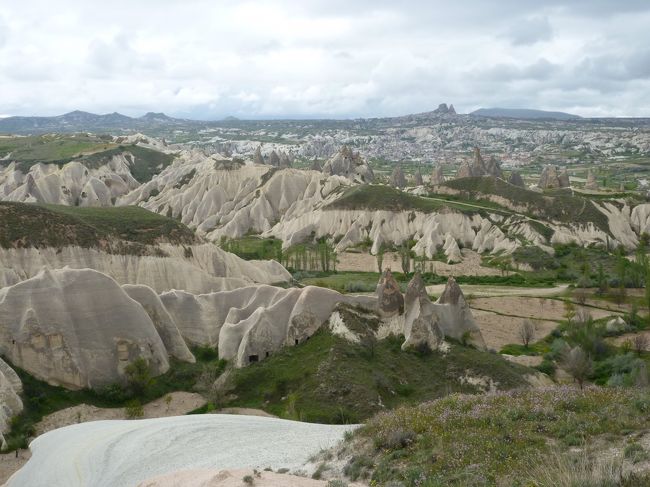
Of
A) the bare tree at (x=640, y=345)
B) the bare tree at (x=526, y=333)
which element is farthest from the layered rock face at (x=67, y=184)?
the bare tree at (x=640, y=345)

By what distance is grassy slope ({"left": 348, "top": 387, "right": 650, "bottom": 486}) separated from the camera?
11.5 m

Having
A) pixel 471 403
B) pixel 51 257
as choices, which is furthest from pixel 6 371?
pixel 471 403

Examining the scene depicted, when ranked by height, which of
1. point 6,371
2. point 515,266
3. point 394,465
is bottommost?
point 515,266

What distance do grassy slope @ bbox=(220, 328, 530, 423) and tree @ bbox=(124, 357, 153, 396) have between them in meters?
4.21

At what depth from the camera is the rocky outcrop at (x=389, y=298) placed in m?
34.4

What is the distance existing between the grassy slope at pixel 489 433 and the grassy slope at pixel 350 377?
1164 cm

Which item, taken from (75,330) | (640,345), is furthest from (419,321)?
(640,345)

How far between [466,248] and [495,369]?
52.2 meters

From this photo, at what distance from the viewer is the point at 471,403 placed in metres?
15.3

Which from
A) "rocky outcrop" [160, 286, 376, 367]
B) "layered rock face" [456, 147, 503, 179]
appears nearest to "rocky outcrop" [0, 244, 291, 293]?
"rocky outcrop" [160, 286, 376, 367]

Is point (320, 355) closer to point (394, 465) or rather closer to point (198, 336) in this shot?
point (198, 336)

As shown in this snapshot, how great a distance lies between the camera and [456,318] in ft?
117

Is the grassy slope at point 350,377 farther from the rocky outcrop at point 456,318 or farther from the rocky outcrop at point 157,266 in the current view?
the rocky outcrop at point 157,266

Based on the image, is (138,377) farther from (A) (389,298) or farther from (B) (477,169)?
(B) (477,169)
